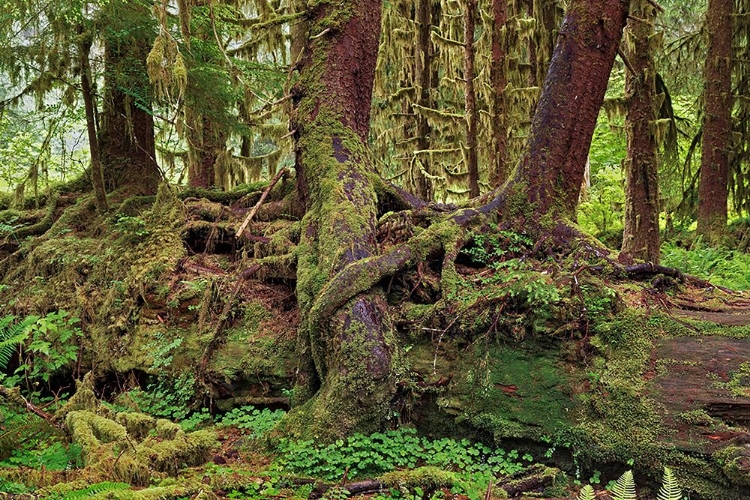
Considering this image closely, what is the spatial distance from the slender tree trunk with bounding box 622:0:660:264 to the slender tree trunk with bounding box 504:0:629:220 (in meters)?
3.43

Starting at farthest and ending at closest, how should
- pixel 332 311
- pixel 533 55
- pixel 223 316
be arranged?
1. pixel 533 55
2. pixel 223 316
3. pixel 332 311

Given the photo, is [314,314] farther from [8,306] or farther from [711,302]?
[8,306]

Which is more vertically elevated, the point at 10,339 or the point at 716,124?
the point at 716,124

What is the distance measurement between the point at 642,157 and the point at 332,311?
6.80 metres

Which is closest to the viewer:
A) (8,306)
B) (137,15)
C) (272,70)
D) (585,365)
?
(585,365)

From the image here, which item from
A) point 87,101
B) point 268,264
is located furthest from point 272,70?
point 268,264


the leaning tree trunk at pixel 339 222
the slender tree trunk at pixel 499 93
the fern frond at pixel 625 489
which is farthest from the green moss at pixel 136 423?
the slender tree trunk at pixel 499 93

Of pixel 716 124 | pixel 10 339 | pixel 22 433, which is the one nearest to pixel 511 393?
pixel 22 433

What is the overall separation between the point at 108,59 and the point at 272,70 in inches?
101

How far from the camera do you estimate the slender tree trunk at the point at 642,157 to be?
8695mm

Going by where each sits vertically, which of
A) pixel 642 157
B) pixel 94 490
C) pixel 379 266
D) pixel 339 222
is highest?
pixel 642 157

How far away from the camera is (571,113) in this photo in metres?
5.73

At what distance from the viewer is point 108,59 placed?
7.65 m

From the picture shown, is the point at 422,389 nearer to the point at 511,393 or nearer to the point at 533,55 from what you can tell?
the point at 511,393
